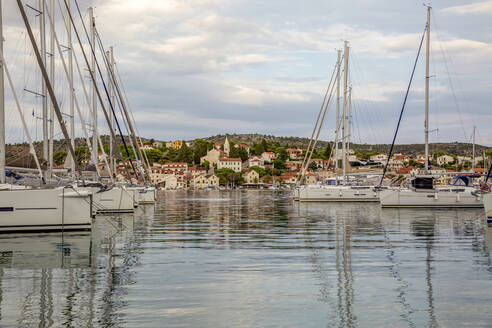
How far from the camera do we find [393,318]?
29.2 ft

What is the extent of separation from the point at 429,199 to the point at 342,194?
39.1ft

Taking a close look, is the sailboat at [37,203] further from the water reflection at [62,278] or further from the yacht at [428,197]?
the yacht at [428,197]

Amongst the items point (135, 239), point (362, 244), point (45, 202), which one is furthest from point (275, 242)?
point (45, 202)

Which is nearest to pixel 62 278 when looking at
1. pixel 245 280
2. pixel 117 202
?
pixel 245 280

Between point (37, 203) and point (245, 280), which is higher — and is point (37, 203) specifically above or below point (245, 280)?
above

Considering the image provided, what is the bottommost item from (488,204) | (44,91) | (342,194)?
(342,194)

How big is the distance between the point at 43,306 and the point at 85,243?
373 inches

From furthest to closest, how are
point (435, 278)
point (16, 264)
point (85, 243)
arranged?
1. point (85, 243)
2. point (16, 264)
3. point (435, 278)

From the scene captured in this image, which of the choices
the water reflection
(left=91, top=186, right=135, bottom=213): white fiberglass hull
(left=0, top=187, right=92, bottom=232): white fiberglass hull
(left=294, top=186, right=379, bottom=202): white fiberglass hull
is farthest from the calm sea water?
(left=294, top=186, right=379, bottom=202): white fiberglass hull

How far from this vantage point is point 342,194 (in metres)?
52.6

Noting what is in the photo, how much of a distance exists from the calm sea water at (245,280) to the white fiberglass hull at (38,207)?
1.63 feet

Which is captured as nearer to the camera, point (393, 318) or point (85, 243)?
point (393, 318)

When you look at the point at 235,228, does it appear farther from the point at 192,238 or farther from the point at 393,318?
the point at 393,318

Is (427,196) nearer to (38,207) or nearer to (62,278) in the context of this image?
(38,207)
